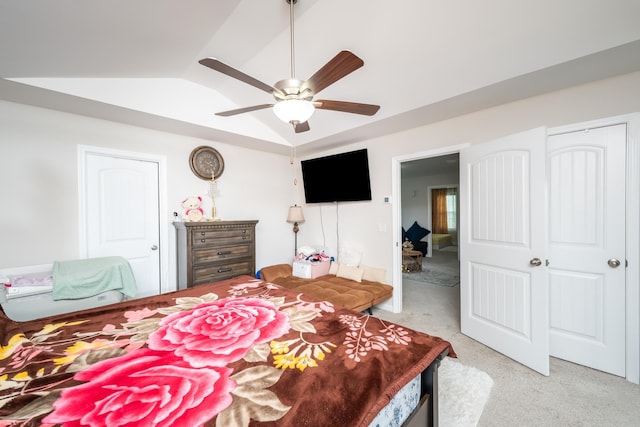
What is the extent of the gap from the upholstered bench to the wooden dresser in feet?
1.45

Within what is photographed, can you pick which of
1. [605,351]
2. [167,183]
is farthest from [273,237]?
[605,351]

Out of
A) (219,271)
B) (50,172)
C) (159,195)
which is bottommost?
(219,271)

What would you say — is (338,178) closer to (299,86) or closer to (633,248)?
(299,86)

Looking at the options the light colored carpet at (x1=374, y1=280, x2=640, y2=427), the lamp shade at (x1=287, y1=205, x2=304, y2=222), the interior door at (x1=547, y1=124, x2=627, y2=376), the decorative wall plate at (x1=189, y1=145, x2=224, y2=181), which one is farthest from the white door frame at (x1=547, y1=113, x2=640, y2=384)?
the decorative wall plate at (x1=189, y1=145, x2=224, y2=181)

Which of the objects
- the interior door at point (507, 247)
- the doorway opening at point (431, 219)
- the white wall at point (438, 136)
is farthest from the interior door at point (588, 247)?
the doorway opening at point (431, 219)

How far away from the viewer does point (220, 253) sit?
10.9ft

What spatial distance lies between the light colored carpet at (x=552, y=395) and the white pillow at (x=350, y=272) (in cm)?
137

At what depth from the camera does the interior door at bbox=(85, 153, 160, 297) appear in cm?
279

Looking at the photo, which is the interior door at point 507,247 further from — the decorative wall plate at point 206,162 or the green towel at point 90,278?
the green towel at point 90,278

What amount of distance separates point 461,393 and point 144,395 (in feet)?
6.76

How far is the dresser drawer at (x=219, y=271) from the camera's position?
10.3 feet

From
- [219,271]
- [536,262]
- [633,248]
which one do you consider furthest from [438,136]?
[219,271]

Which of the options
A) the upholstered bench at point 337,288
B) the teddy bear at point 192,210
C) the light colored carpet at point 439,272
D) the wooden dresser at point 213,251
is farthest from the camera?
the light colored carpet at point 439,272

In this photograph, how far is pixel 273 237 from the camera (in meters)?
4.45
